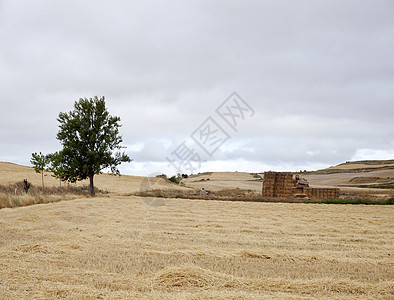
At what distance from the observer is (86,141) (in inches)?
975

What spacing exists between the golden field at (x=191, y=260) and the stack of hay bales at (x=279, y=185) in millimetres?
17416

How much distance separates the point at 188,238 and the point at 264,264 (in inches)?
107

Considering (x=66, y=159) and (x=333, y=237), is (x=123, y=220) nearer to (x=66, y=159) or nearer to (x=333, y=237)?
(x=333, y=237)

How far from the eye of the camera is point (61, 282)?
467 cm

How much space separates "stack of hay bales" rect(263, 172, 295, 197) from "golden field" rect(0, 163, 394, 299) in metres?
17.4

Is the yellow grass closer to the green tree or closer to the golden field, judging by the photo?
the golden field

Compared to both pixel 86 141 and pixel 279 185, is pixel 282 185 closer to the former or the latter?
pixel 279 185

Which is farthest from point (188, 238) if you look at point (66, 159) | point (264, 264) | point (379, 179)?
point (379, 179)

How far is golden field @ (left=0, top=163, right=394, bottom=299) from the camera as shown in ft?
14.6

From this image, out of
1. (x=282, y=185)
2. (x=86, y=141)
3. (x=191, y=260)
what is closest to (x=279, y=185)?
(x=282, y=185)

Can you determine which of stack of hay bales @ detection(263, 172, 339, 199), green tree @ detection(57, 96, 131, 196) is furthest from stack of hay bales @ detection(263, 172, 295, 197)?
green tree @ detection(57, 96, 131, 196)

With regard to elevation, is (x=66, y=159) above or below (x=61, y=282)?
above

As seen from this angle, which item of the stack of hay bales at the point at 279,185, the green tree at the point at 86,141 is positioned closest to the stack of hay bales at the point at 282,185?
the stack of hay bales at the point at 279,185

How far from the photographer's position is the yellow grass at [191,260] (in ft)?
14.6
